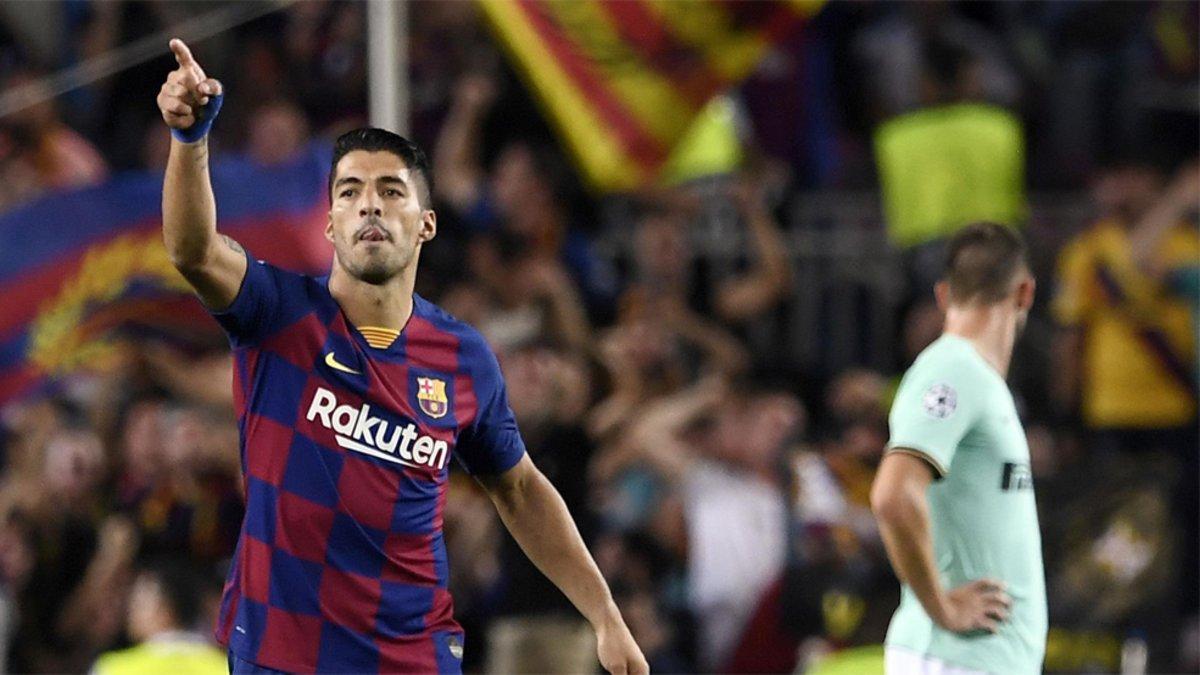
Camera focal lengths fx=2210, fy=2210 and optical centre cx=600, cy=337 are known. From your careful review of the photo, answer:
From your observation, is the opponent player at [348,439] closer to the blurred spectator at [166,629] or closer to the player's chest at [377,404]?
the player's chest at [377,404]

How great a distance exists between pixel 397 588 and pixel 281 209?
469 centimetres

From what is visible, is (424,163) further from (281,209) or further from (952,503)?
(281,209)

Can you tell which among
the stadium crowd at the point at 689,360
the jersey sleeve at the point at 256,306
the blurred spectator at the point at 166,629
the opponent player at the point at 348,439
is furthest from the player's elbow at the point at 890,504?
the blurred spectator at the point at 166,629

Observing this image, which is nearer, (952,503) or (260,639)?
(260,639)

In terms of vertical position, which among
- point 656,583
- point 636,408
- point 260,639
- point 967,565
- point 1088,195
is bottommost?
point 260,639

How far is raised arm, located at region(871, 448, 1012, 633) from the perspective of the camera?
20.2 ft

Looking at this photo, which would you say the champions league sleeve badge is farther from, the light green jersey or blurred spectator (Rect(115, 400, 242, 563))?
blurred spectator (Rect(115, 400, 242, 563))

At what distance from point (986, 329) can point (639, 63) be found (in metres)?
3.56

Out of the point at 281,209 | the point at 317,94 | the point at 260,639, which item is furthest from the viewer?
the point at 317,94

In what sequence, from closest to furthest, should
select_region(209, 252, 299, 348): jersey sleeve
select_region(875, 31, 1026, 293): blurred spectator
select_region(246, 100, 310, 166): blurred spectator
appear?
select_region(209, 252, 299, 348): jersey sleeve < select_region(246, 100, 310, 166): blurred spectator < select_region(875, 31, 1026, 293): blurred spectator

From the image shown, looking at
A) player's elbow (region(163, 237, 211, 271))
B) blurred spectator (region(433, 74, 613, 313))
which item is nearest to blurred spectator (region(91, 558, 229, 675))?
blurred spectator (region(433, 74, 613, 313))

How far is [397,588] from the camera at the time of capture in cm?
554

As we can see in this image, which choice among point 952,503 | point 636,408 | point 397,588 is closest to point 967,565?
point 952,503

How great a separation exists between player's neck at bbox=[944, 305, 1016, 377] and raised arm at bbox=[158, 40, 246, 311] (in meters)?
2.45
